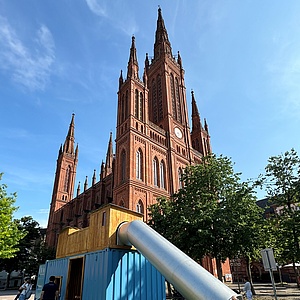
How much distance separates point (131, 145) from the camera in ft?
97.7

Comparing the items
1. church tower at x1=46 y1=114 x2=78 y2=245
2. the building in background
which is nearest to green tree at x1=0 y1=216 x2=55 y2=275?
the building in background

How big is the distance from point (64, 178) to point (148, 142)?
37.0 metres

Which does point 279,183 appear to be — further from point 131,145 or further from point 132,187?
point 131,145

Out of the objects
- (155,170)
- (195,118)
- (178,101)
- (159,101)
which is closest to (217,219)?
(155,170)

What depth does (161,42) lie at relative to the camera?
48.3m

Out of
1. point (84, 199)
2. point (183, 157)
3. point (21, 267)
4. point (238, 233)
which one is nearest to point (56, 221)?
point (84, 199)

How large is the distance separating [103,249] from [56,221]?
176ft

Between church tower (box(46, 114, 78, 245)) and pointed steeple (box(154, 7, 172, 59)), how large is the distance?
33793mm

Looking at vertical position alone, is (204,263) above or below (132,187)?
below

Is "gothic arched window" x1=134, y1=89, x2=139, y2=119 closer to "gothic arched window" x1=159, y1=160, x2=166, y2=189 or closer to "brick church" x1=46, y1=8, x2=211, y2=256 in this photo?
"brick church" x1=46, y1=8, x2=211, y2=256

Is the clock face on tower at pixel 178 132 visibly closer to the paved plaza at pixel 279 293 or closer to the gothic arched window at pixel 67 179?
the paved plaza at pixel 279 293

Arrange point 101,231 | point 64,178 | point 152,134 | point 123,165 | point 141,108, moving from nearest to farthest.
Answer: point 101,231, point 123,165, point 152,134, point 141,108, point 64,178

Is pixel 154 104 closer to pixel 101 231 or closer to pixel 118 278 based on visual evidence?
pixel 101 231

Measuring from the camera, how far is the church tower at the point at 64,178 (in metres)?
57.7
